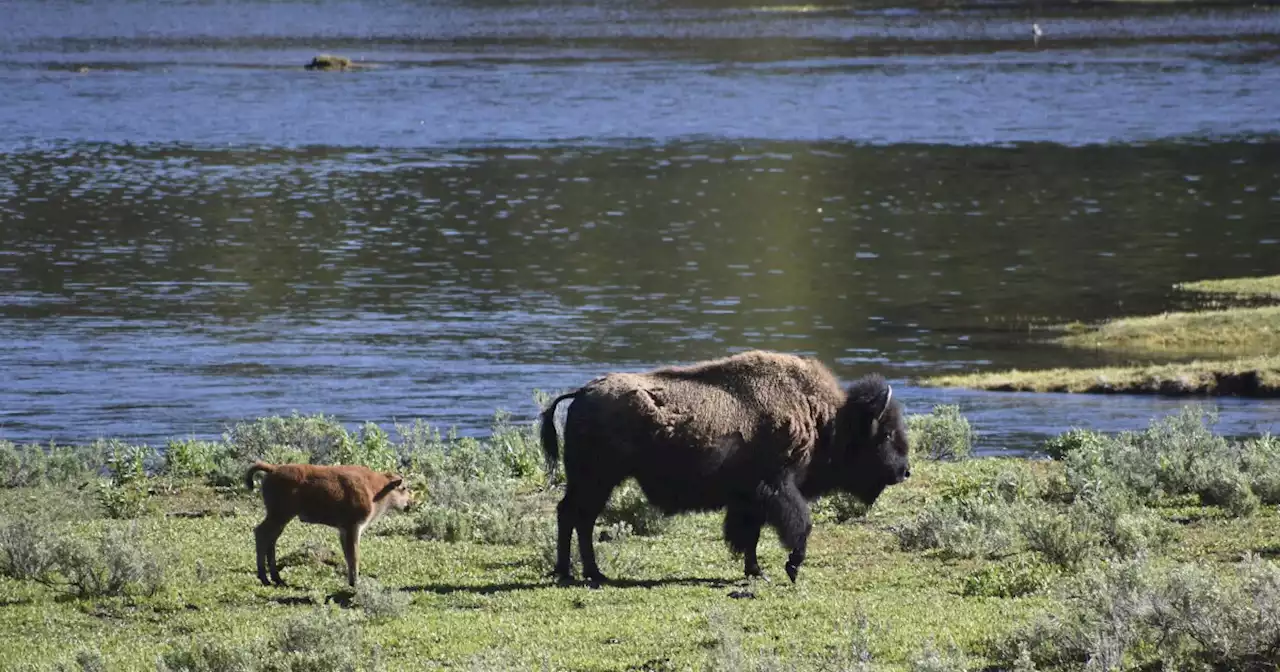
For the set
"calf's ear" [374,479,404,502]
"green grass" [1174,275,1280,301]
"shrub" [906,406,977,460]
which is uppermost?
"calf's ear" [374,479,404,502]

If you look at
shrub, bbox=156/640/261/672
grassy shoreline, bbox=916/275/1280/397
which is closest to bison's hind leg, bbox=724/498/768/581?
shrub, bbox=156/640/261/672

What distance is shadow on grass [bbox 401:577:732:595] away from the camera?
460 inches

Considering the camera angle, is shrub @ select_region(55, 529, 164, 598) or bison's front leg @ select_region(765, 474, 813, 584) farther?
bison's front leg @ select_region(765, 474, 813, 584)

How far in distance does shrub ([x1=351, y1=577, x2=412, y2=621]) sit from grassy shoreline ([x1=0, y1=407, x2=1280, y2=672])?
1 centimetres

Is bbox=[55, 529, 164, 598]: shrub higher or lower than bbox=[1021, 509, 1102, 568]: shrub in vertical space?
lower

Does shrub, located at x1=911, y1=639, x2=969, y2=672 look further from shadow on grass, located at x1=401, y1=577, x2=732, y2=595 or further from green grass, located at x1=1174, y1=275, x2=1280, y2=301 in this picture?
green grass, located at x1=1174, y1=275, x2=1280, y2=301

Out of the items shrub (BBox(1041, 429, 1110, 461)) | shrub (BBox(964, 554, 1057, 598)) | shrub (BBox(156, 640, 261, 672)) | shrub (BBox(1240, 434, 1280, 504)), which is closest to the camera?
shrub (BBox(156, 640, 261, 672))

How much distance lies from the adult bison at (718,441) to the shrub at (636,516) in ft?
5.38

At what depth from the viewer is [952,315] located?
126ft

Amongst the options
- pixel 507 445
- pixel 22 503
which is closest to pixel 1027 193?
pixel 507 445

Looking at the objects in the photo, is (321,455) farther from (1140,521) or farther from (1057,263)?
(1057,263)

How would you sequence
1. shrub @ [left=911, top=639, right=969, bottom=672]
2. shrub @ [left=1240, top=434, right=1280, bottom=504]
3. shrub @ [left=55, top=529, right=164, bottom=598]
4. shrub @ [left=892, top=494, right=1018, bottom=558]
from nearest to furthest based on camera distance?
shrub @ [left=911, top=639, right=969, bottom=672] → shrub @ [left=55, top=529, right=164, bottom=598] → shrub @ [left=892, top=494, right=1018, bottom=558] → shrub @ [left=1240, top=434, right=1280, bottom=504]

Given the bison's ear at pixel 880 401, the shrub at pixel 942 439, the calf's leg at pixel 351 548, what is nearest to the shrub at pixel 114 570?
the calf's leg at pixel 351 548

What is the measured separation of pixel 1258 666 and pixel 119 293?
121 ft
